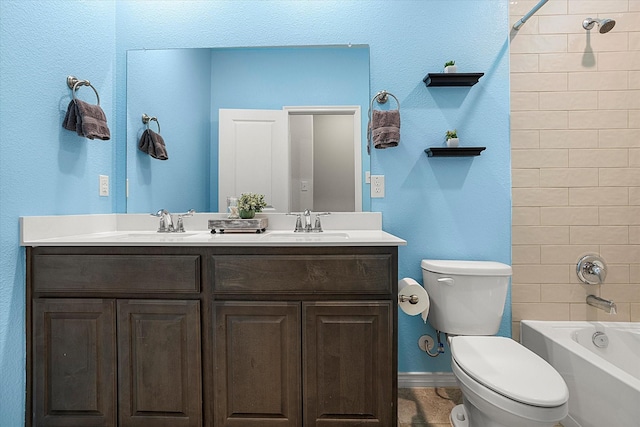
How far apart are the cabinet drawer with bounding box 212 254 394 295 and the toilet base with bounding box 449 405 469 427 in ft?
2.50

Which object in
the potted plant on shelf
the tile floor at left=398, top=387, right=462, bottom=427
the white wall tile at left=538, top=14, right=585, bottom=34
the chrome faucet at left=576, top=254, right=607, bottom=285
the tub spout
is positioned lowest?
the tile floor at left=398, top=387, right=462, bottom=427

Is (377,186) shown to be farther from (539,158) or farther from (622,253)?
(622,253)

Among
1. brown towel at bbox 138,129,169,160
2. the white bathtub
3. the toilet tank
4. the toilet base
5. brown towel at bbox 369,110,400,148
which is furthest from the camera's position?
brown towel at bbox 138,129,169,160

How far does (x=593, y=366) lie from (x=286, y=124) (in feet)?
5.91

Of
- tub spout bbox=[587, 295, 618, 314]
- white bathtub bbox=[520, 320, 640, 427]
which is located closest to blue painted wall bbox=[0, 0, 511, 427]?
white bathtub bbox=[520, 320, 640, 427]

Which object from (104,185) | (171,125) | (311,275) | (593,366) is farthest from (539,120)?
(104,185)

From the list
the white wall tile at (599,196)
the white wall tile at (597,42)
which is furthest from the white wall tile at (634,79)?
the white wall tile at (599,196)

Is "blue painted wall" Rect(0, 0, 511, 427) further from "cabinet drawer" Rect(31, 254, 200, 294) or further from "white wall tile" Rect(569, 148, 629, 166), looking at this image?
"cabinet drawer" Rect(31, 254, 200, 294)

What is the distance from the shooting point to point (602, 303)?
1921 millimetres

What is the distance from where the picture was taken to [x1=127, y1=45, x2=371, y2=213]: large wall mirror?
200cm

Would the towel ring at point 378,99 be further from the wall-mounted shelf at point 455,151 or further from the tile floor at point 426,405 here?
the tile floor at point 426,405

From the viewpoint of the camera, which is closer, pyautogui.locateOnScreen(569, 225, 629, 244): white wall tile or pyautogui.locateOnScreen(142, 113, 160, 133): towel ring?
pyautogui.locateOnScreen(569, 225, 629, 244): white wall tile

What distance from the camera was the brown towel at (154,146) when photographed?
6.79ft

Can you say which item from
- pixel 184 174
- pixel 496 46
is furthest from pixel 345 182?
pixel 496 46
